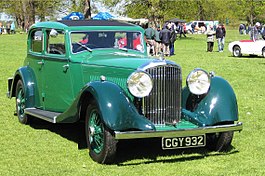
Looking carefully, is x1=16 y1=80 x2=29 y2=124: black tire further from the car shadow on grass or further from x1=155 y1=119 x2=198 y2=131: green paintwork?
x1=155 y1=119 x2=198 y2=131: green paintwork

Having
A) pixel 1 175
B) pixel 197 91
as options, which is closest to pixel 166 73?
pixel 197 91

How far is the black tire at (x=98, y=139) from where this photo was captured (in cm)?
645

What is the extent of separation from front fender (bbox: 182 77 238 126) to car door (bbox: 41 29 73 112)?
211 cm

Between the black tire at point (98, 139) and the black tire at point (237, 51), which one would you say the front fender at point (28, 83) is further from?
the black tire at point (237, 51)

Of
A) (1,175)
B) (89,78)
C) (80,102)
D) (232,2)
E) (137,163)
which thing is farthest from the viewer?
(232,2)

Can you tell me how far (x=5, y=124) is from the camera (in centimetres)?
931

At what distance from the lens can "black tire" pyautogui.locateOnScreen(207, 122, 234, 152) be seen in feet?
23.5

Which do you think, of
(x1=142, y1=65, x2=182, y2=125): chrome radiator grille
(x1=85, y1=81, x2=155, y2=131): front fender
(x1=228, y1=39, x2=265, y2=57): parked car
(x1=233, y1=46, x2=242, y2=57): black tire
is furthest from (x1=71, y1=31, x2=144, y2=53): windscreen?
(x1=233, y1=46, x2=242, y2=57): black tire

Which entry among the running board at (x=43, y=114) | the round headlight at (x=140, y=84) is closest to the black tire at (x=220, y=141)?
the round headlight at (x=140, y=84)

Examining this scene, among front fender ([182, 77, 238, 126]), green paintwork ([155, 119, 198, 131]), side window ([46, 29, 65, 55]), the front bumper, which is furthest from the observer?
side window ([46, 29, 65, 55])

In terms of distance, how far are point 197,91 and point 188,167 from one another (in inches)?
47.5

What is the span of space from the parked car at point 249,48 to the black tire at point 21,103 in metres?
17.9

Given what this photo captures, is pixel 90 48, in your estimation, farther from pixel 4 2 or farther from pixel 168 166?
pixel 4 2

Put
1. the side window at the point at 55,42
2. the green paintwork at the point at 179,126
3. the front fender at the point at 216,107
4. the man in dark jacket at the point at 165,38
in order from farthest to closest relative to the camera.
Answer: the man in dark jacket at the point at 165,38 < the side window at the point at 55,42 < the front fender at the point at 216,107 < the green paintwork at the point at 179,126
